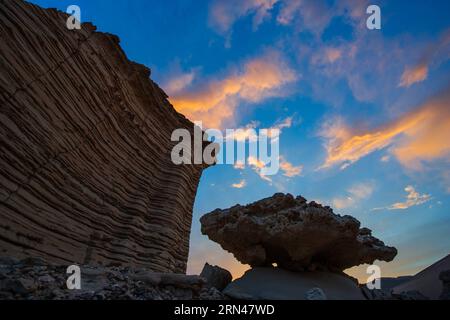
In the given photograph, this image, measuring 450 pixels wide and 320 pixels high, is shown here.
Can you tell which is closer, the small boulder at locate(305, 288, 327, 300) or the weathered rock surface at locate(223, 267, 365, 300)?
the small boulder at locate(305, 288, 327, 300)

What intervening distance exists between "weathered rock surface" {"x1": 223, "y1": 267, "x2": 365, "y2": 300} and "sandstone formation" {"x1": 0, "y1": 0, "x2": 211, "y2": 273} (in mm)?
4464

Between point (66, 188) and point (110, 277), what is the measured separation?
176 inches

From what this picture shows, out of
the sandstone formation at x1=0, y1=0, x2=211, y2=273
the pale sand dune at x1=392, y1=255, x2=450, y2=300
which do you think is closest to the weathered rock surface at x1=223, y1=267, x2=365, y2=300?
the pale sand dune at x1=392, y1=255, x2=450, y2=300

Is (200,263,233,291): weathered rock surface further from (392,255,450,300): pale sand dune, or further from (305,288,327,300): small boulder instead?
(392,255,450,300): pale sand dune

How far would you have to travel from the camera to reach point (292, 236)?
23.1 feet

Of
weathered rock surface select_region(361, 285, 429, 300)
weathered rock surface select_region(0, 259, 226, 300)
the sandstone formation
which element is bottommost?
weathered rock surface select_region(361, 285, 429, 300)

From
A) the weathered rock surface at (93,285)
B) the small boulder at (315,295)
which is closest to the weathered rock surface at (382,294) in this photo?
the small boulder at (315,295)

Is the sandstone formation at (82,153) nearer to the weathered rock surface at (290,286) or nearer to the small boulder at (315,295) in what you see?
Answer: the weathered rock surface at (290,286)

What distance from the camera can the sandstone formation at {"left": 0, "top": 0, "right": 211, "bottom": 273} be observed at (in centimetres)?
661

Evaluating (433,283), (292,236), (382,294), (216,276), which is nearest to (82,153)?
(216,276)

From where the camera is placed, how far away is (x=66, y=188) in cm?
809

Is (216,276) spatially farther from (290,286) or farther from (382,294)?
(382,294)

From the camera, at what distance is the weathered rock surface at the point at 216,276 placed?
24.1 feet
